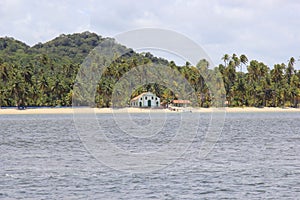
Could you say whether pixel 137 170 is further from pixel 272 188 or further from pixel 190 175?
pixel 272 188

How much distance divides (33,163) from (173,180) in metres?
15.0

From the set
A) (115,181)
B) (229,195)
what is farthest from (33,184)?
(229,195)

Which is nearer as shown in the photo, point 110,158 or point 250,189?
point 250,189

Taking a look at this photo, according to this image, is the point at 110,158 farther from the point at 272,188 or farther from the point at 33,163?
the point at 272,188

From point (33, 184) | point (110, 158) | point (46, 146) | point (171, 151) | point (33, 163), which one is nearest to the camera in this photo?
point (33, 184)

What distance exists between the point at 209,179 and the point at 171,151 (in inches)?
820

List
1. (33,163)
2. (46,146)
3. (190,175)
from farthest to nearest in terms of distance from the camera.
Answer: (46,146) < (33,163) < (190,175)

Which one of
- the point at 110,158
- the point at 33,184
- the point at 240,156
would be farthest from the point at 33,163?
the point at 240,156

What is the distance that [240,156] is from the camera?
179 ft

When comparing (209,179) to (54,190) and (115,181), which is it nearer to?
(115,181)

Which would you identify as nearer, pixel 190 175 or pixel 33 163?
pixel 190 175

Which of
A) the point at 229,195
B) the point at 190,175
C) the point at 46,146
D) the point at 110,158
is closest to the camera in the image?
the point at 229,195

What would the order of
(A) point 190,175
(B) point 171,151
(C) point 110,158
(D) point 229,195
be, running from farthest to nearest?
(B) point 171,151 → (C) point 110,158 → (A) point 190,175 → (D) point 229,195

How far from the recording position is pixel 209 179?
4000cm
